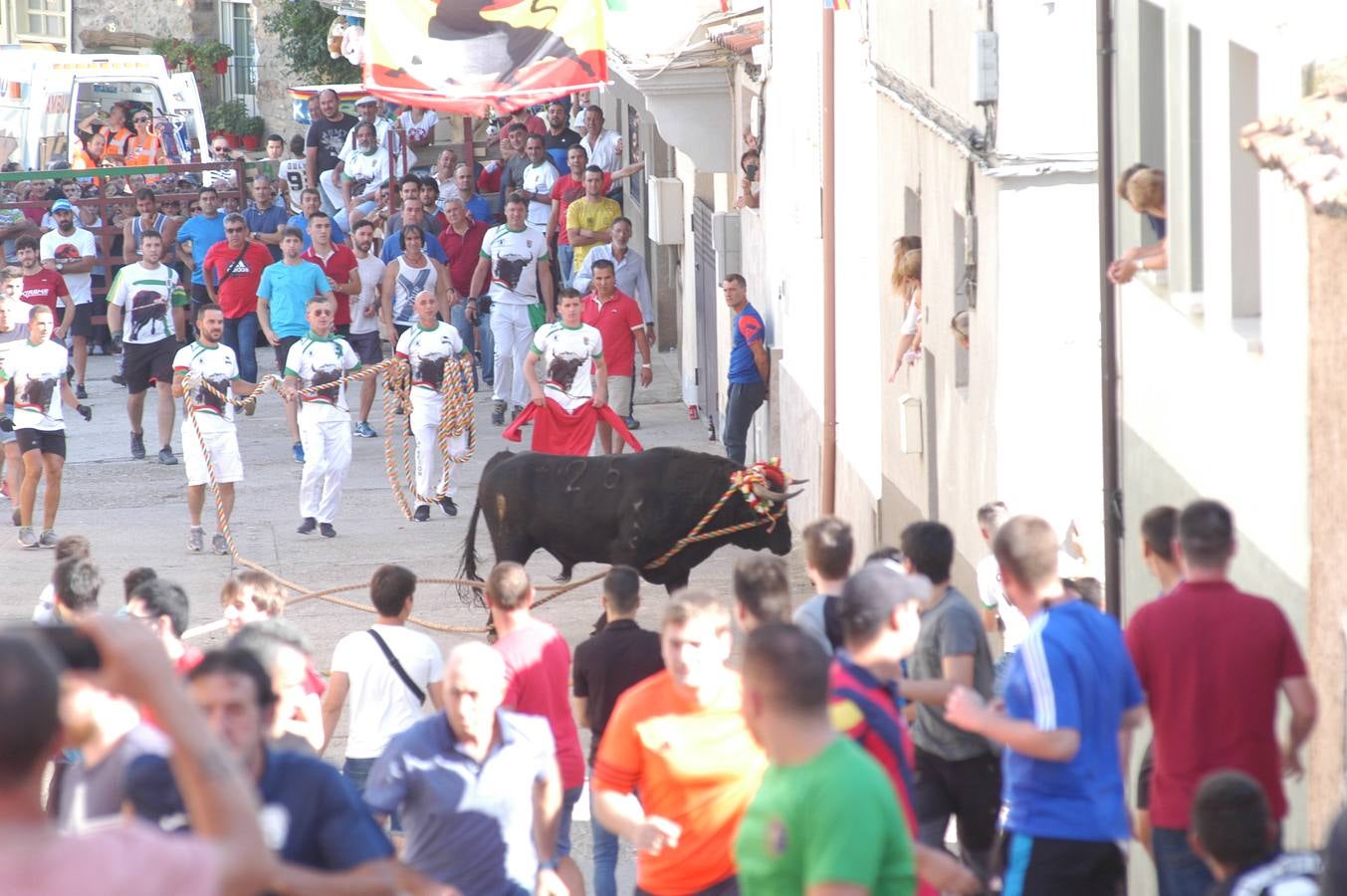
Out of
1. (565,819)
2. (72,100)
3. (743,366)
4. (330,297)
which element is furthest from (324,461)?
(72,100)

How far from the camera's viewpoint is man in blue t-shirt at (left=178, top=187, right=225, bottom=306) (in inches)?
891

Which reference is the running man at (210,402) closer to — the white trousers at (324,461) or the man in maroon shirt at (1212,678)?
the white trousers at (324,461)

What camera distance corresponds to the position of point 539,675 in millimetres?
7152

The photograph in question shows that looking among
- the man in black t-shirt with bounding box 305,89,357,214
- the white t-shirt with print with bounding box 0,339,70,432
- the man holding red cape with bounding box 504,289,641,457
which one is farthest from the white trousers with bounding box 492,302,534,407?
the man in black t-shirt with bounding box 305,89,357,214

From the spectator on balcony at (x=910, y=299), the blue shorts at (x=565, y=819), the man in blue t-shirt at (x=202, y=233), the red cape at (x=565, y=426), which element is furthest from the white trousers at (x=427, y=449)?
the blue shorts at (x=565, y=819)

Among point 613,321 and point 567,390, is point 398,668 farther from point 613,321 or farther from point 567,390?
point 613,321

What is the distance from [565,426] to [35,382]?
4020 mm

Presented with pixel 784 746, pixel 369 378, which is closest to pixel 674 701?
pixel 784 746

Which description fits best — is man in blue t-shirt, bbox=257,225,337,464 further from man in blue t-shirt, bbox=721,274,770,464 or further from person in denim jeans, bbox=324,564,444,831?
person in denim jeans, bbox=324,564,444,831

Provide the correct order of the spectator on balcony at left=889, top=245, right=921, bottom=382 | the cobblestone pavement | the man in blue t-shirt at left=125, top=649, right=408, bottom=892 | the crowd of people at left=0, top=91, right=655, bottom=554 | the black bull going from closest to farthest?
1. the man in blue t-shirt at left=125, top=649, right=408, bottom=892
2. the spectator on balcony at left=889, top=245, right=921, bottom=382
3. the black bull
4. the cobblestone pavement
5. the crowd of people at left=0, top=91, right=655, bottom=554

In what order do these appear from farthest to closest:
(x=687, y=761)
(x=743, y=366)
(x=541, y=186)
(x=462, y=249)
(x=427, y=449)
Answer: (x=541, y=186)
(x=462, y=249)
(x=743, y=366)
(x=427, y=449)
(x=687, y=761)

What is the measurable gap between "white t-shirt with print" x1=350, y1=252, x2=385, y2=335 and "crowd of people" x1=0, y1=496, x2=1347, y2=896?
1201 cm

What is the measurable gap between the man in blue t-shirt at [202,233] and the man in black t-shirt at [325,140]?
3641mm

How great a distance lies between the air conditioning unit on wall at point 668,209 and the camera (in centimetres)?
2177
